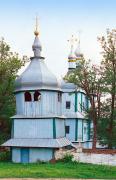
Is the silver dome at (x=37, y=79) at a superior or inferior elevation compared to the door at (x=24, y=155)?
superior

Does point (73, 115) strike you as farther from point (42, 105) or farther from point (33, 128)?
point (33, 128)

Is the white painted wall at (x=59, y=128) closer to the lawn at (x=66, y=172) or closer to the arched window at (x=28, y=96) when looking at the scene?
the arched window at (x=28, y=96)

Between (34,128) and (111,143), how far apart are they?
22.0 feet

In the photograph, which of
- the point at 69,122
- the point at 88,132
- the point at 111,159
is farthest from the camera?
the point at 88,132

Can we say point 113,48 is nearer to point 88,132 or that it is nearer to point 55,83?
point 55,83

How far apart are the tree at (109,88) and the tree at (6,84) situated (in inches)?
326

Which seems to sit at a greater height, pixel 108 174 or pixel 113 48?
pixel 113 48

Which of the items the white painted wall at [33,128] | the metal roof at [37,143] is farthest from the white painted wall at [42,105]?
the metal roof at [37,143]

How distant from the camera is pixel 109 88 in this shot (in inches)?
1299

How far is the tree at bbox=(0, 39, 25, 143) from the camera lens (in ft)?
A: 123

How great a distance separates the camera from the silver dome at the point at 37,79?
3119 cm

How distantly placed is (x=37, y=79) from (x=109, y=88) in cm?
Answer: 582

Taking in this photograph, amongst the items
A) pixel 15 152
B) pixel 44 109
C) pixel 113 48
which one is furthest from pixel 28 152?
pixel 113 48

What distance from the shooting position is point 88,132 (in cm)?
4797
